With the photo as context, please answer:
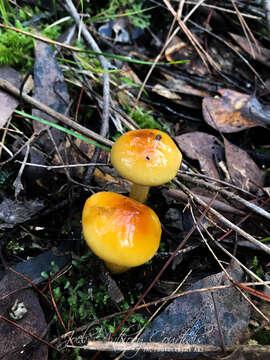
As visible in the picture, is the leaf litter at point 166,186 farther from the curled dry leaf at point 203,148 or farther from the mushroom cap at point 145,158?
the mushroom cap at point 145,158

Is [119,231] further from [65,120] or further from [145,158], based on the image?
[65,120]

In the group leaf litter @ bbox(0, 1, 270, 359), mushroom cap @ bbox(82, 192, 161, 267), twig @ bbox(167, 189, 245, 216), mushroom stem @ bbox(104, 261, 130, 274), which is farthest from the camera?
twig @ bbox(167, 189, 245, 216)

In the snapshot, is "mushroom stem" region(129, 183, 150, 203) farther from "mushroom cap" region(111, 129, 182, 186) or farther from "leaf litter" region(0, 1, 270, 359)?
"mushroom cap" region(111, 129, 182, 186)

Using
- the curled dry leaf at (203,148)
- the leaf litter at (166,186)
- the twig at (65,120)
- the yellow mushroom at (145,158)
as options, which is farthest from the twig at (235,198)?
the twig at (65,120)

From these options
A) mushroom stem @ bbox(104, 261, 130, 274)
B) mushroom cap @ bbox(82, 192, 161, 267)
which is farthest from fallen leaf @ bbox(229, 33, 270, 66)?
mushroom stem @ bbox(104, 261, 130, 274)

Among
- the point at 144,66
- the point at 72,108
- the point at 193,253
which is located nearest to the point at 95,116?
the point at 72,108

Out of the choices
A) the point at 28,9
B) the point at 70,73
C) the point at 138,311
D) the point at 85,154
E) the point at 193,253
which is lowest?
the point at 138,311

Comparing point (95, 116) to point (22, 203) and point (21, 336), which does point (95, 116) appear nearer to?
point (22, 203)
